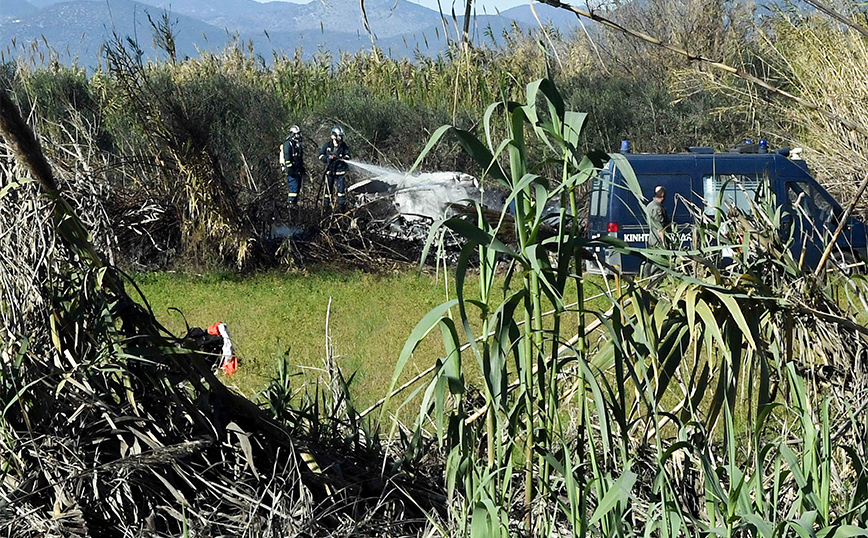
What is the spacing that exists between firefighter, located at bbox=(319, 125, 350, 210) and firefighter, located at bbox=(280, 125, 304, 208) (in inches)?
16.5

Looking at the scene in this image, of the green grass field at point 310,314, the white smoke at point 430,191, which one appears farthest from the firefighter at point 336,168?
the green grass field at point 310,314

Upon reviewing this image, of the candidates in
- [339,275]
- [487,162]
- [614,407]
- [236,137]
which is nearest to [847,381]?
[614,407]

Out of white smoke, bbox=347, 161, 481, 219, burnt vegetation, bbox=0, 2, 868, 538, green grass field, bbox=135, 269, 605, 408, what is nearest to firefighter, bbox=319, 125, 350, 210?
white smoke, bbox=347, 161, 481, 219

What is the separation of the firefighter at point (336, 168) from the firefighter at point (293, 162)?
1.37ft

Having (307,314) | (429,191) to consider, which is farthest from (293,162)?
(307,314)

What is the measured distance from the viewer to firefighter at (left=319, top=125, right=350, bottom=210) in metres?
14.6

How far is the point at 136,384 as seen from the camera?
10.5 ft

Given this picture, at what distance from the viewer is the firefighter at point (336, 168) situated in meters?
14.6

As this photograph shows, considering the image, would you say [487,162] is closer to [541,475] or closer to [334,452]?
[541,475]

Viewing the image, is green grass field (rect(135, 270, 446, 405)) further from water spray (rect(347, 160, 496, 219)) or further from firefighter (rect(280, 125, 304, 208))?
firefighter (rect(280, 125, 304, 208))

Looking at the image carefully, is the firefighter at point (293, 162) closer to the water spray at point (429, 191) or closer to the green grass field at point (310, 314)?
the water spray at point (429, 191)

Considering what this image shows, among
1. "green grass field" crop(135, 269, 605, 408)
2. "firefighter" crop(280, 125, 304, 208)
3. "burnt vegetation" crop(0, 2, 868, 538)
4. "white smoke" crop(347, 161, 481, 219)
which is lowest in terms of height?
"green grass field" crop(135, 269, 605, 408)

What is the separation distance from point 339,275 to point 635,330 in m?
11.5

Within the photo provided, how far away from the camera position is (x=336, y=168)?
15055mm
